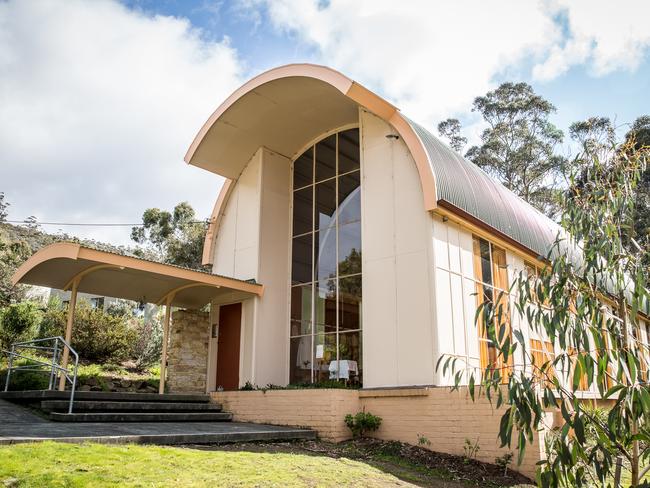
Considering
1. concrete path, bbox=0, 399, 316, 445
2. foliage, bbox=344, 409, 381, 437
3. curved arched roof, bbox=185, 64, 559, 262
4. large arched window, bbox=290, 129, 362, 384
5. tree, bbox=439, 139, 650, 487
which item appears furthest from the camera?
large arched window, bbox=290, 129, 362, 384

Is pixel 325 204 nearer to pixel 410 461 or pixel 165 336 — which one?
pixel 165 336

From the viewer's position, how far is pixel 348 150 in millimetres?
13250

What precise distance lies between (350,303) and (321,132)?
4.60 m

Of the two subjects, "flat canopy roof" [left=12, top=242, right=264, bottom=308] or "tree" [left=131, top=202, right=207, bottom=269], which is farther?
"tree" [left=131, top=202, right=207, bottom=269]

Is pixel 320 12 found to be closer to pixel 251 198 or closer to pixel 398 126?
pixel 398 126

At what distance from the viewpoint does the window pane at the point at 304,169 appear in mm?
13969

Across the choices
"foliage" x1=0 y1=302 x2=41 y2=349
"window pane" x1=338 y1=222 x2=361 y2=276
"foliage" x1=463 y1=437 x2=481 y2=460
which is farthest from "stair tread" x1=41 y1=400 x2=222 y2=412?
"foliage" x1=0 y1=302 x2=41 y2=349

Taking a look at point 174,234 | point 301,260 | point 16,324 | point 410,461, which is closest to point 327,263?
point 301,260

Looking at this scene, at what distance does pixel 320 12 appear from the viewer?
325 inches

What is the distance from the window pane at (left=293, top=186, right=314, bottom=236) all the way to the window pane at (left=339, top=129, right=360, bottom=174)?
3.74ft

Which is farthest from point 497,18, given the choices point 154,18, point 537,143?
point 537,143

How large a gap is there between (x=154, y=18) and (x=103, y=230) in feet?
85.0

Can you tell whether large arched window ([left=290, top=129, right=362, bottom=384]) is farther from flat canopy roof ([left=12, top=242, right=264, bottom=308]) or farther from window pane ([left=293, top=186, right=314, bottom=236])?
flat canopy roof ([left=12, top=242, right=264, bottom=308])

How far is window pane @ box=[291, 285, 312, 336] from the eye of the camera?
12727mm
